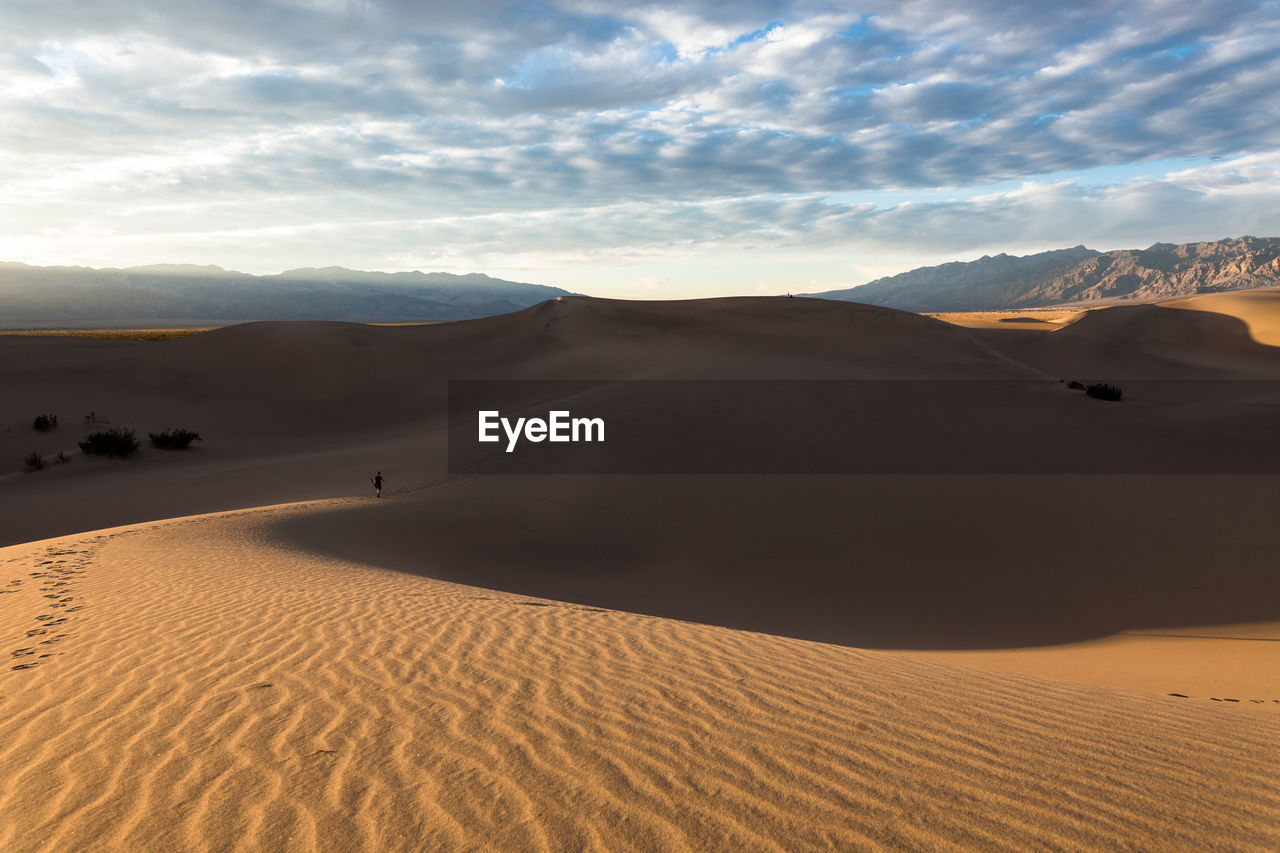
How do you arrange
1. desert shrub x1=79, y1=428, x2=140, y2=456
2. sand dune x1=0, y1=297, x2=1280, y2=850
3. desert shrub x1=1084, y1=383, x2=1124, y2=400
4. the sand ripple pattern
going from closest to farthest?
the sand ripple pattern
sand dune x1=0, y1=297, x2=1280, y2=850
desert shrub x1=79, y1=428, x2=140, y2=456
desert shrub x1=1084, y1=383, x2=1124, y2=400

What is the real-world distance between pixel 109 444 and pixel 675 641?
2244 cm

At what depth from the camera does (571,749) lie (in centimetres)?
375

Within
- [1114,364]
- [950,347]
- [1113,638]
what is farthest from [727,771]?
[1114,364]

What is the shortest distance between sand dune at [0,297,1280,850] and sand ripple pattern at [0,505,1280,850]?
23 mm

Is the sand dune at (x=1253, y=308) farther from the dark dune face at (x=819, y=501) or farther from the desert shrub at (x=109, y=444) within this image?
the desert shrub at (x=109, y=444)

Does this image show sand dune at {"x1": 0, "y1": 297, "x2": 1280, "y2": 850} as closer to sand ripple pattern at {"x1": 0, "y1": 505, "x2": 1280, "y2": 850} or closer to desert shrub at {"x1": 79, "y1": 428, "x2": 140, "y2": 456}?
sand ripple pattern at {"x1": 0, "y1": 505, "x2": 1280, "y2": 850}

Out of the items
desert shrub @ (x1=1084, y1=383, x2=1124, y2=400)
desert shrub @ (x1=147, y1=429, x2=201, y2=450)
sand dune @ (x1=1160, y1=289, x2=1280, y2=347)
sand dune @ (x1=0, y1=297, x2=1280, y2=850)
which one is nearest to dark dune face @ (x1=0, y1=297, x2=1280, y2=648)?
sand dune @ (x1=0, y1=297, x2=1280, y2=850)

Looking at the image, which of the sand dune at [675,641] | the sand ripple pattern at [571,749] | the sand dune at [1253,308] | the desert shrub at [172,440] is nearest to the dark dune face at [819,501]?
the sand dune at [675,641]

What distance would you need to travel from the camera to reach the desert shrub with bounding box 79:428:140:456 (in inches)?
839

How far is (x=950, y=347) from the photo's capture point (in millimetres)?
38156

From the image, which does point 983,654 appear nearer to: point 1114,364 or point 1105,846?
point 1105,846

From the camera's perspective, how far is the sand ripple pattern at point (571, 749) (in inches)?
120

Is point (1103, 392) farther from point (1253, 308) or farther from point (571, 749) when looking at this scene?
point (1253, 308)

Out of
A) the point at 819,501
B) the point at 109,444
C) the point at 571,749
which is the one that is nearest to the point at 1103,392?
the point at 819,501
